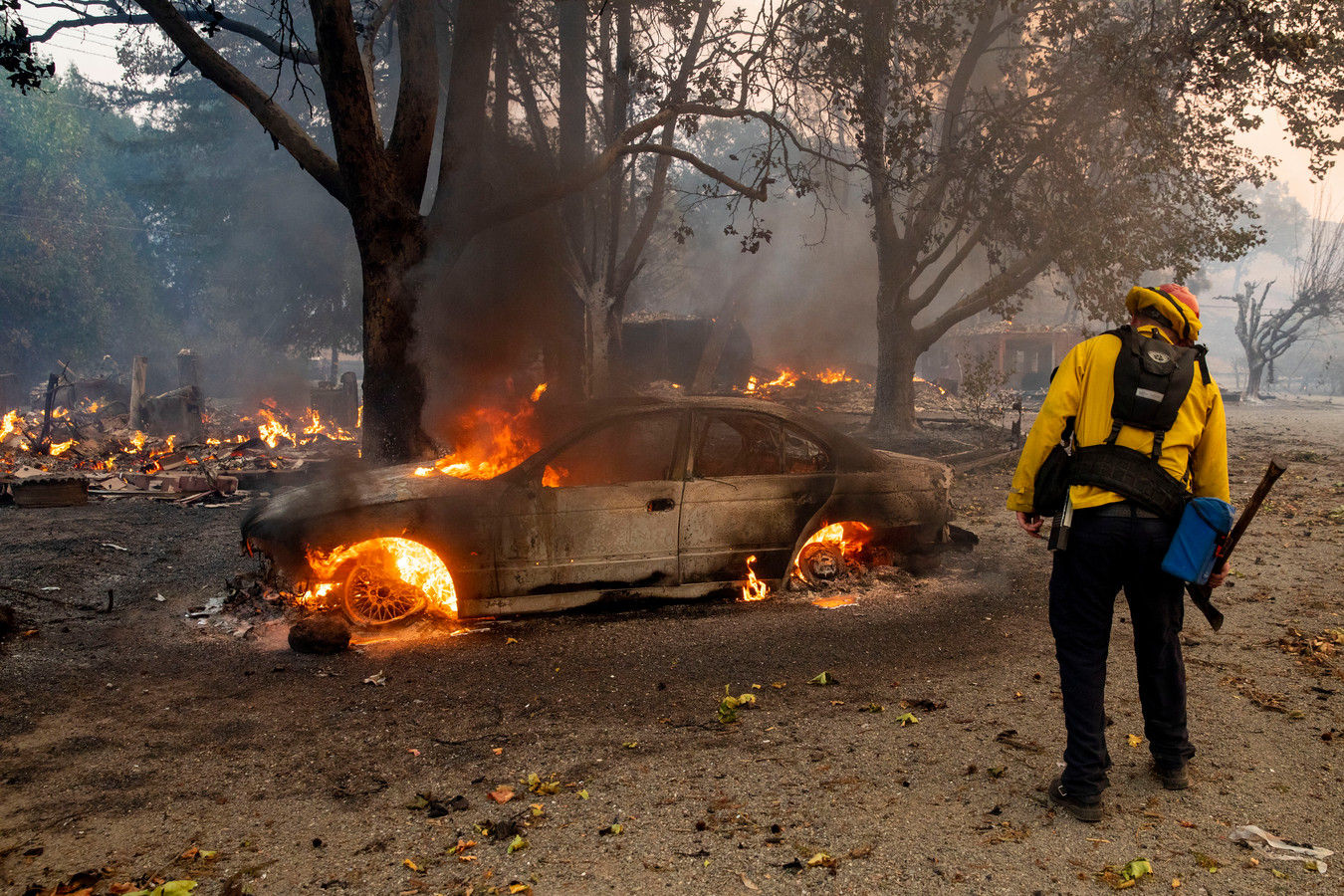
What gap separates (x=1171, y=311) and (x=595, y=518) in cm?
377

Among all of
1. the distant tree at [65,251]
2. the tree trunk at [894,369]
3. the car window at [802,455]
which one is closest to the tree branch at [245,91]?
the car window at [802,455]

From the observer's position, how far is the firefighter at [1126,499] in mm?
3426

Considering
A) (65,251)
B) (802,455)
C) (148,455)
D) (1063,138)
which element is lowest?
(148,455)

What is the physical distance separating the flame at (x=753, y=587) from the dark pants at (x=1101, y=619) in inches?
121

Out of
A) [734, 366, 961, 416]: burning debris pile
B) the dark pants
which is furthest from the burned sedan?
[734, 366, 961, 416]: burning debris pile

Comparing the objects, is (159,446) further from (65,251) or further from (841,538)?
(65,251)

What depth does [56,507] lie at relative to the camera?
37.2ft

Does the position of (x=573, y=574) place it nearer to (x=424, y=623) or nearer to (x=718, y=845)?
(x=424, y=623)

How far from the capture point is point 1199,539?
330cm

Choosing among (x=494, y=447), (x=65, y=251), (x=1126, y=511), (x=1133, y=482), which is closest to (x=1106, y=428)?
(x=1133, y=482)

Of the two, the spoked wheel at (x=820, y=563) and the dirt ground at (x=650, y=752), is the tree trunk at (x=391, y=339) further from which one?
the spoked wheel at (x=820, y=563)

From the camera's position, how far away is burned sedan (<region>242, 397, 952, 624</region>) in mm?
5840

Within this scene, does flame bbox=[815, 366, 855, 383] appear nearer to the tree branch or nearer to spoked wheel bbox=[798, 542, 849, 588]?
the tree branch

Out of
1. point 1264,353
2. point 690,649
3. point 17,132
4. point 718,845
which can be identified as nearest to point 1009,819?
point 718,845
